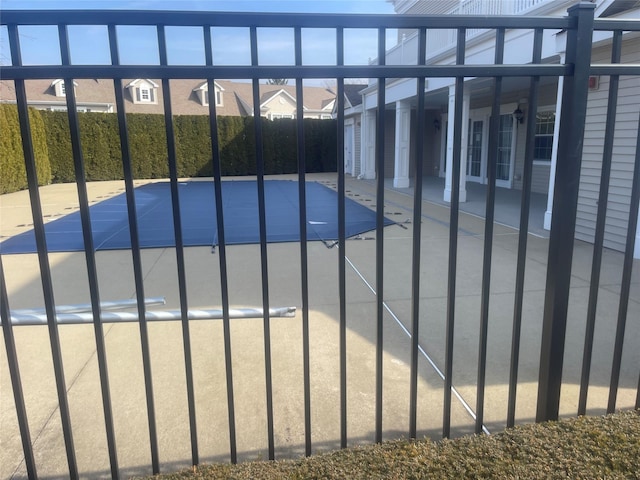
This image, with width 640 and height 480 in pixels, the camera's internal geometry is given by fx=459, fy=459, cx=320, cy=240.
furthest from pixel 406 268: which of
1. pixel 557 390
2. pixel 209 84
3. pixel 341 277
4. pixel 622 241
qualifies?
pixel 209 84

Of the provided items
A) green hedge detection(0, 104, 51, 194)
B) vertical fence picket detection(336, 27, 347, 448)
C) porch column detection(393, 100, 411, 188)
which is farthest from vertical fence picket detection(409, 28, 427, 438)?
green hedge detection(0, 104, 51, 194)

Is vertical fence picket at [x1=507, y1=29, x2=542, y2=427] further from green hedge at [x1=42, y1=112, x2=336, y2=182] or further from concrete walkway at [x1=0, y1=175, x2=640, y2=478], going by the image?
green hedge at [x1=42, y1=112, x2=336, y2=182]

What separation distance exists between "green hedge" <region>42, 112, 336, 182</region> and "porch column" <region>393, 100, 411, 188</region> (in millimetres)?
6766

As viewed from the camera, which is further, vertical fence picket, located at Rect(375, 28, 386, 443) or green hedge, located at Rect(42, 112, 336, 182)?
green hedge, located at Rect(42, 112, 336, 182)

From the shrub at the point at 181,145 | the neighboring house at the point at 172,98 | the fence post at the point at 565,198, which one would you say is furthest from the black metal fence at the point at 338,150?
the neighboring house at the point at 172,98

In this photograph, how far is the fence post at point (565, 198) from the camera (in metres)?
1.87

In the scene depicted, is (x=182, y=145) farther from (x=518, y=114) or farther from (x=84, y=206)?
(x=84, y=206)

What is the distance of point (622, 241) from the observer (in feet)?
20.2

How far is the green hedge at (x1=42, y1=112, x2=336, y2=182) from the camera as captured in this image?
706 inches

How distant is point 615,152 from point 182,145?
17632mm

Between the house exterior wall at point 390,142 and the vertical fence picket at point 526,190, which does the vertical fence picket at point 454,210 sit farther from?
the house exterior wall at point 390,142

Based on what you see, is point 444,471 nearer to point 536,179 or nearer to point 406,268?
point 406,268

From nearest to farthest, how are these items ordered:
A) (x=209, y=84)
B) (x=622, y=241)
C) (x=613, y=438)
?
(x=209, y=84) < (x=613, y=438) < (x=622, y=241)

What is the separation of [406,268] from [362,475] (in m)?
3.95
